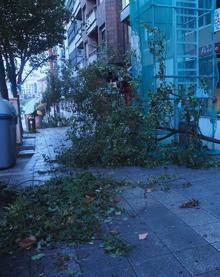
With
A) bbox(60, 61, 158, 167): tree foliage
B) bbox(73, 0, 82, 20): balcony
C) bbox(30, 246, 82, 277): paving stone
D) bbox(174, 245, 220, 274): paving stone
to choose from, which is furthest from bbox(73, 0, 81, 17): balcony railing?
bbox(174, 245, 220, 274): paving stone

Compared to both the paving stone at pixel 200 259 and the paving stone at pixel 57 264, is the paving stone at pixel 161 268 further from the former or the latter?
the paving stone at pixel 57 264

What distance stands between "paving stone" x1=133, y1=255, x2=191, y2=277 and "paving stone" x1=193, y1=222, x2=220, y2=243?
1.91 ft

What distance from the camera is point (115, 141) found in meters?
8.15

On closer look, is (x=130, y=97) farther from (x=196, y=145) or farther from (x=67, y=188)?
(x=67, y=188)

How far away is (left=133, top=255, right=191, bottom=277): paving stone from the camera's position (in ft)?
11.2

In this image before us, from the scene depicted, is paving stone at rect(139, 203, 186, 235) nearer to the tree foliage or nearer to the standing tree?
the tree foliage

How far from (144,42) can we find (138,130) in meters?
2.20

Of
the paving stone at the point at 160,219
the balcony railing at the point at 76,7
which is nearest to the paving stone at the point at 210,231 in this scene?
the paving stone at the point at 160,219

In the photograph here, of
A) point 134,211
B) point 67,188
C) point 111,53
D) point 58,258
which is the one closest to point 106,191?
point 67,188

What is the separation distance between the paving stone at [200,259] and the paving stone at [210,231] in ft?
0.67

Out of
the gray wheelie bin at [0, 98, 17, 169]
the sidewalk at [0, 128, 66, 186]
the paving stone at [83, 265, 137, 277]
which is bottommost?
the paving stone at [83, 265, 137, 277]

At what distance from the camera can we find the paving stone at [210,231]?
409 cm

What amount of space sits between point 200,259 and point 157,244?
0.53 metres

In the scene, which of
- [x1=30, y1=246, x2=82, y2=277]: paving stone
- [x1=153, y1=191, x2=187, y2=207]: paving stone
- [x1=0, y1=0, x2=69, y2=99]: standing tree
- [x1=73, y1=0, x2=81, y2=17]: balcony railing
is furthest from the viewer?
[x1=73, y1=0, x2=81, y2=17]: balcony railing
